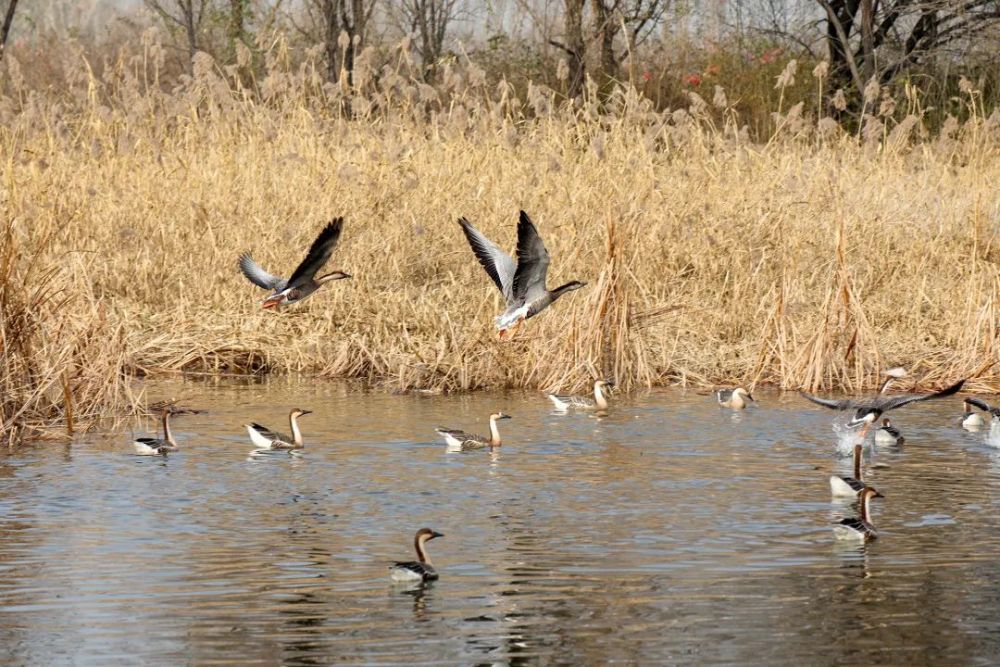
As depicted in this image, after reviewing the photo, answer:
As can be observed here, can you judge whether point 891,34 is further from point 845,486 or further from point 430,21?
point 845,486

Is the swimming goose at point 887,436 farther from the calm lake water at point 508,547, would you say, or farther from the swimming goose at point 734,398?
the swimming goose at point 734,398

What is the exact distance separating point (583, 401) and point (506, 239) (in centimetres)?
373

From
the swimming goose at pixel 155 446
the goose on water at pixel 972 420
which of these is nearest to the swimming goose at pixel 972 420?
the goose on water at pixel 972 420

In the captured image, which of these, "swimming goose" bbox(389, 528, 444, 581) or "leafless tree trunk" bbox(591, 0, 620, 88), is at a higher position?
"leafless tree trunk" bbox(591, 0, 620, 88)

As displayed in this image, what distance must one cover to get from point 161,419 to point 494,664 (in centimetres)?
668

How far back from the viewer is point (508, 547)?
849 cm

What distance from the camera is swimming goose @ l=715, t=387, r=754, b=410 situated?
1337 centimetres

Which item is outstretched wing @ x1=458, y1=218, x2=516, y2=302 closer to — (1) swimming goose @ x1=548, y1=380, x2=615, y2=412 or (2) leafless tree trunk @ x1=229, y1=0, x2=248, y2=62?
(1) swimming goose @ x1=548, y1=380, x2=615, y2=412

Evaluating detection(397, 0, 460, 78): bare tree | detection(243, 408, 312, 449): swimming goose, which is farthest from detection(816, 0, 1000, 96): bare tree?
detection(243, 408, 312, 449): swimming goose

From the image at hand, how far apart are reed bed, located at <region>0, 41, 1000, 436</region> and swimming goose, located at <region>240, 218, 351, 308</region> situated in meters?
1.29

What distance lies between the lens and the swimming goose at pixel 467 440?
37.7 feet

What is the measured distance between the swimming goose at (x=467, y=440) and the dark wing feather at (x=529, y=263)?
1206 millimetres

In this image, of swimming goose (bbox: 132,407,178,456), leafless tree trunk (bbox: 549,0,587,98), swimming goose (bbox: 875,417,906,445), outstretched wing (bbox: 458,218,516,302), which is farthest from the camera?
leafless tree trunk (bbox: 549,0,587,98)

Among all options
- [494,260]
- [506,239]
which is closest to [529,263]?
A: [494,260]
